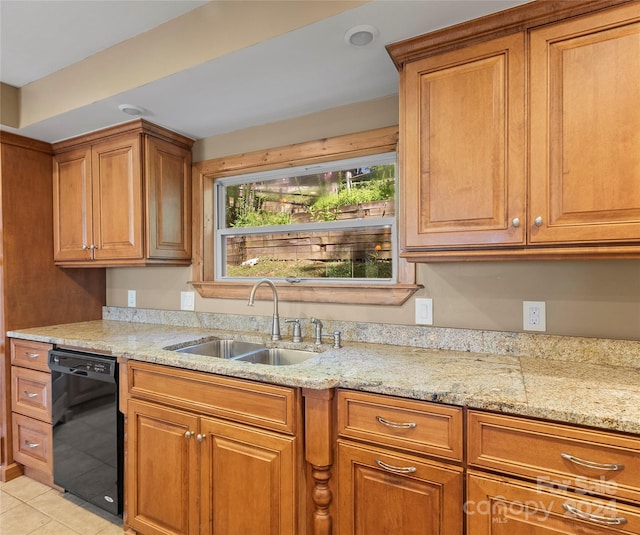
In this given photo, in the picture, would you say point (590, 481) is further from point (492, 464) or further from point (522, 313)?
point (522, 313)

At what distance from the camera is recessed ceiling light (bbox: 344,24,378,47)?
4.44 feet

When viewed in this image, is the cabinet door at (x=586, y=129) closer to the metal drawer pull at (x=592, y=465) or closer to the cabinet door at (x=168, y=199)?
the metal drawer pull at (x=592, y=465)

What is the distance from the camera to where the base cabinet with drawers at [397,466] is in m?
1.13

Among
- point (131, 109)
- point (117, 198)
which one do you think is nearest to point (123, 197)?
point (117, 198)

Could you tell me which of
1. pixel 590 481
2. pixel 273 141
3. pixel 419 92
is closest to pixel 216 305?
pixel 273 141

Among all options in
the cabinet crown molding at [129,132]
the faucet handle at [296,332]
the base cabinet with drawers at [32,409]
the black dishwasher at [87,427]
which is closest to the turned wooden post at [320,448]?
the faucet handle at [296,332]

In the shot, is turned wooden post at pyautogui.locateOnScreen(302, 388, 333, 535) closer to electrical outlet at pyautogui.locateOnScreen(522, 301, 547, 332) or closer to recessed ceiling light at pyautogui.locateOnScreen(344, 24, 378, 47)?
electrical outlet at pyautogui.locateOnScreen(522, 301, 547, 332)

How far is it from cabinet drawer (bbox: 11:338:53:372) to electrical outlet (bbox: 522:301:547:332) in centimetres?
249

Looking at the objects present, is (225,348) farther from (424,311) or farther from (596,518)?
(596,518)

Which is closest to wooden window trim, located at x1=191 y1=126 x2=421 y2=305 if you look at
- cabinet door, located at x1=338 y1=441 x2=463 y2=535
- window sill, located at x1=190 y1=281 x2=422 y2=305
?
window sill, located at x1=190 y1=281 x2=422 y2=305

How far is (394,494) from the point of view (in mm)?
1207

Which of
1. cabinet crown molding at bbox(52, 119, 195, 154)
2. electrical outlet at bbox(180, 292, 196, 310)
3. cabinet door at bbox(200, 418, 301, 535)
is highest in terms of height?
cabinet crown molding at bbox(52, 119, 195, 154)

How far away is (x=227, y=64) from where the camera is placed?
62.6 inches

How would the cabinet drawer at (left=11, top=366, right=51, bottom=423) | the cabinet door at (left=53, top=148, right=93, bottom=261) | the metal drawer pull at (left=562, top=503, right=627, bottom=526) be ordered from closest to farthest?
the metal drawer pull at (left=562, top=503, right=627, bottom=526) < the cabinet drawer at (left=11, top=366, right=51, bottom=423) < the cabinet door at (left=53, top=148, right=93, bottom=261)
